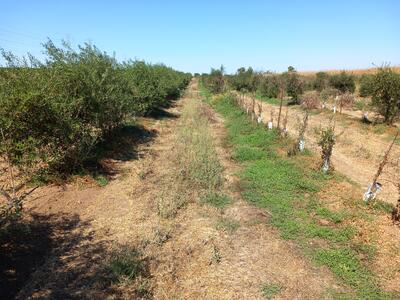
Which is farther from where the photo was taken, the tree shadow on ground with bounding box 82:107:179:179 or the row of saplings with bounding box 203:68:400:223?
the tree shadow on ground with bounding box 82:107:179:179

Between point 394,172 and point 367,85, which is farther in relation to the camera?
point 367,85

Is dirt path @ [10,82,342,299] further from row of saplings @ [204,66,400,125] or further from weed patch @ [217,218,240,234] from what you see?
row of saplings @ [204,66,400,125]

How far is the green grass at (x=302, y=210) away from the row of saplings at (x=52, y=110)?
5215 millimetres

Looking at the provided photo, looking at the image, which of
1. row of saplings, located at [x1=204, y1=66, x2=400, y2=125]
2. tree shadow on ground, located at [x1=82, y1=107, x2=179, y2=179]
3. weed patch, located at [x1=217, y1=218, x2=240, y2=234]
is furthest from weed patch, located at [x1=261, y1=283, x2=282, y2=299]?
row of saplings, located at [x1=204, y1=66, x2=400, y2=125]

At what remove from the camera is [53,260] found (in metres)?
6.16

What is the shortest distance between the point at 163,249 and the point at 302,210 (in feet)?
12.4

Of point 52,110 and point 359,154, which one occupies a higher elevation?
point 52,110

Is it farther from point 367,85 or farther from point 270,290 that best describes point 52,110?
point 367,85

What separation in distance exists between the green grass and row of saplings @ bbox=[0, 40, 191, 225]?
5215mm

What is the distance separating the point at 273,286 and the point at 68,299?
10.6 ft

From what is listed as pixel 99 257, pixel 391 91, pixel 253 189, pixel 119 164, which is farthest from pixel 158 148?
pixel 391 91

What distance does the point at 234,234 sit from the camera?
24.0 ft

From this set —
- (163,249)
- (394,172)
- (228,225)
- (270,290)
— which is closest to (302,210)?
(228,225)

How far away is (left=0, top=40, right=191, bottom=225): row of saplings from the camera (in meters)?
8.20
